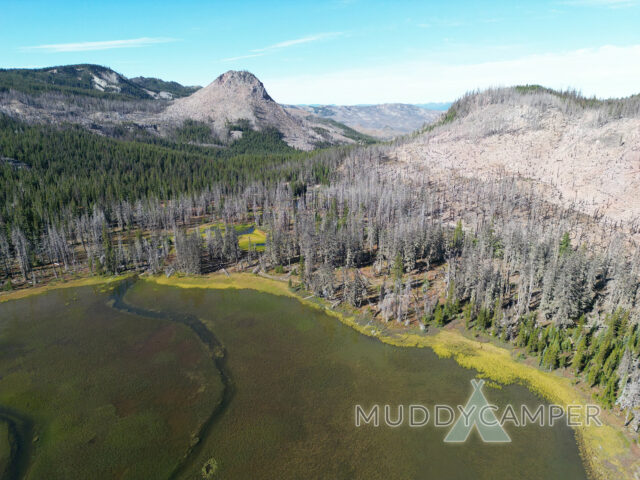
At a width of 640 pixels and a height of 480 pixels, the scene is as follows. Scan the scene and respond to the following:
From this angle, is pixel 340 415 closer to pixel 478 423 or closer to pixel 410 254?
pixel 478 423

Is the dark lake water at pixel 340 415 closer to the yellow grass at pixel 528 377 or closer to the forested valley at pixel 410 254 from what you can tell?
the yellow grass at pixel 528 377

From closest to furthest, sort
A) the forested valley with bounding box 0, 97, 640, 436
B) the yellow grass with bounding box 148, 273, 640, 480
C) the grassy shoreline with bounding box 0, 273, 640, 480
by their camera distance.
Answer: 1. the yellow grass with bounding box 148, 273, 640, 480
2. the grassy shoreline with bounding box 0, 273, 640, 480
3. the forested valley with bounding box 0, 97, 640, 436

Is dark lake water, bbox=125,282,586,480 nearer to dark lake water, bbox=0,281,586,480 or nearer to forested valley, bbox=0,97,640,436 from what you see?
dark lake water, bbox=0,281,586,480

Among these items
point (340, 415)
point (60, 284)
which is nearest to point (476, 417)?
point (340, 415)

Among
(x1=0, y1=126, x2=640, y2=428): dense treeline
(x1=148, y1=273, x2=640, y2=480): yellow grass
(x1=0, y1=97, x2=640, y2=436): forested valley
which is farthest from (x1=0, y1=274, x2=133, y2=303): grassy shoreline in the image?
(x1=148, y1=273, x2=640, y2=480): yellow grass

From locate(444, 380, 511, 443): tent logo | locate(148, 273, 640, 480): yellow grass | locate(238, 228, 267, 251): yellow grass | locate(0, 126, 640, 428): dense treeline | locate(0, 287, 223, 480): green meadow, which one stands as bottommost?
locate(238, 228, 267, 251): yellow grass

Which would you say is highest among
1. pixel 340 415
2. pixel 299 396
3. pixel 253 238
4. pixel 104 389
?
pixel 340 415

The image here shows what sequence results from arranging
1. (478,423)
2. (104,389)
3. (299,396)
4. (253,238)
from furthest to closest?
1. (253,238)
2. (104,389)
3. (299,396)
4. (478,423)
